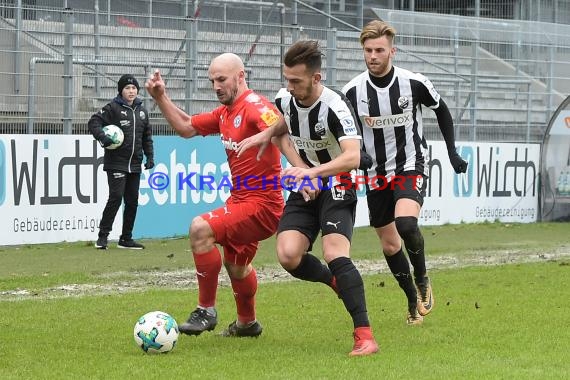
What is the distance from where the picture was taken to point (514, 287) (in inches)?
441

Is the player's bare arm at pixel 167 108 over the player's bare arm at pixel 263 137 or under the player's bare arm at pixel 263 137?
over

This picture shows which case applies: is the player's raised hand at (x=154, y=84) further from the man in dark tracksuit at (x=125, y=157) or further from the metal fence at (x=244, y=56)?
the metal fence at (x=244, y=56)

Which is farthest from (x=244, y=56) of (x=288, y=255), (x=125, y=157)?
(x=288, y=255)

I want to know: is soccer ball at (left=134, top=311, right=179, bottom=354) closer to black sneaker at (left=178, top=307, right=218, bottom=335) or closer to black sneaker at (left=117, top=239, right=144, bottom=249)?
black sneaker at (left=178, top=307, right=218, bottom=335)

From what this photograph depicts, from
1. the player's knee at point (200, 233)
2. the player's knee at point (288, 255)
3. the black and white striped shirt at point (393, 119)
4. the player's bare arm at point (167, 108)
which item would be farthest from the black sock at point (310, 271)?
the player's bare arm at point (167, 108)

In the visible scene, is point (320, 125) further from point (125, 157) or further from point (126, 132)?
point (126, 132)

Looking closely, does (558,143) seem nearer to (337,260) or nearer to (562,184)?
(562,184)

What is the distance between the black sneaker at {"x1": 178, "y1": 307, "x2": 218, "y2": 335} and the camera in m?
7.91

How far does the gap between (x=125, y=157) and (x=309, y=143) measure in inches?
311

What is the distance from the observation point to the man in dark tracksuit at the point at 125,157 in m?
15.3

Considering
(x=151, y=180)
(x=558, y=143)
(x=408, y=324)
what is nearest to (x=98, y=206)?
(x=151, y=180)

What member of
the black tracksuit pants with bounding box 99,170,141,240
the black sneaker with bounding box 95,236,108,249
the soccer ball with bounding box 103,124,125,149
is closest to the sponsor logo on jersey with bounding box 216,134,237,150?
the soccer ball with bounding box 103,124,125,149

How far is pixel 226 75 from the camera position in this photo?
7965 millimetres

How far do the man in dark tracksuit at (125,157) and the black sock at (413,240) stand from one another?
22.6ft
